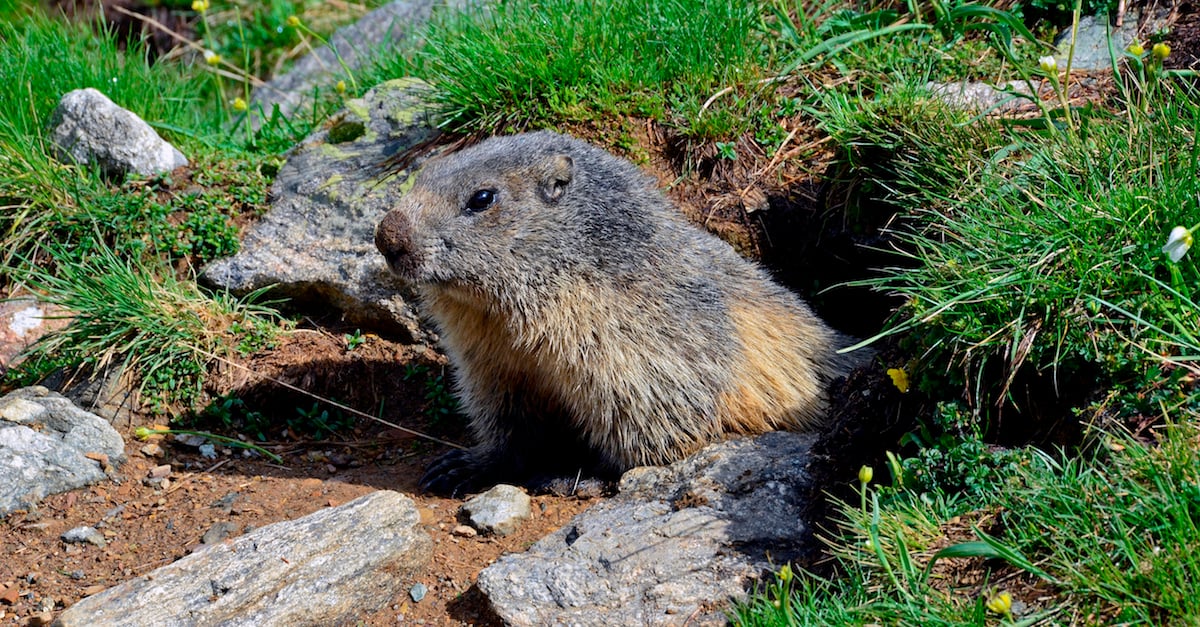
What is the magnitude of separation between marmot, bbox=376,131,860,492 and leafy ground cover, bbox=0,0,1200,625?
0.71 m

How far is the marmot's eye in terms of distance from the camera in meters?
4.97

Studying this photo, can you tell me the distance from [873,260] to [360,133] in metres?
3.43

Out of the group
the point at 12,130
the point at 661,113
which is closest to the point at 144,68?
the point at 12,130

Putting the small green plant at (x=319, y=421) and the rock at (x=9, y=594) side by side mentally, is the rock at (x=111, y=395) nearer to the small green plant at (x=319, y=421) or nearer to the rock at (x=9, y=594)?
the small green plant at (x=319, y=421)

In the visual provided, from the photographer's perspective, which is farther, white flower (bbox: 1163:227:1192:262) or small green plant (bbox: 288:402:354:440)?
small green plant (bbox: 288:402:354:440)

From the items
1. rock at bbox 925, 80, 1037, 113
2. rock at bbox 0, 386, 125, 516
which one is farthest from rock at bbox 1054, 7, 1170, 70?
rock at bbox 0, 386, 125, 516

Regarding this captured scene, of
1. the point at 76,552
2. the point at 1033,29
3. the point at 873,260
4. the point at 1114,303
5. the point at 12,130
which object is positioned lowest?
the point at 76,552

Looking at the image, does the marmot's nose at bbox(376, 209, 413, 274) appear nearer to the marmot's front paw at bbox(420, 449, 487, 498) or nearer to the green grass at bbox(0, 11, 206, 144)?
the marmot's front paw at bbox(420, 449, 487, 498)

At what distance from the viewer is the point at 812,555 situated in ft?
13.6

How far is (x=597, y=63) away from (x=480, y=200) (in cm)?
192

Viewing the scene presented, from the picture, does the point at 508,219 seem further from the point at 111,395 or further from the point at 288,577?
the point at 111,395

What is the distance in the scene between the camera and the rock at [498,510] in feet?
15.8

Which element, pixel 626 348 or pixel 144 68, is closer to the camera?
pixel 626 348

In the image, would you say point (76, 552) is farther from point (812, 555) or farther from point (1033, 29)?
point (1033, 29)
